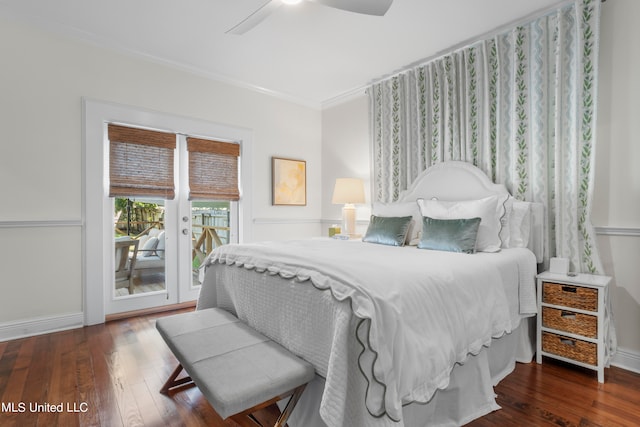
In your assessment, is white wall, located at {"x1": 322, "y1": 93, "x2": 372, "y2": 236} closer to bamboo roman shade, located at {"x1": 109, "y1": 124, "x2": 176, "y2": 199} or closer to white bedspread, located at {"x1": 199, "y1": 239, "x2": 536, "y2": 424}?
bamboo roman shade, located at {"x1": 109, "y1": 124, "x2": 176, "y2": 199}

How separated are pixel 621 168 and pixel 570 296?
932mm

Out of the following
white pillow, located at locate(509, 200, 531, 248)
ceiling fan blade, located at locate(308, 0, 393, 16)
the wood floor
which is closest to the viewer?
the wood floor

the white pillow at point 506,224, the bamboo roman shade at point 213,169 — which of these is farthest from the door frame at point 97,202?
the white pillow at point 506,224

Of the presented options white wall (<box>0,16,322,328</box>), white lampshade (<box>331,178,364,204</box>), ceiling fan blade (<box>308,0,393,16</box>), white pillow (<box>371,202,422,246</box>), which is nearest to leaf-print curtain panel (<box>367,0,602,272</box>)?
white pillow (<box>371,202,422,246</box>)

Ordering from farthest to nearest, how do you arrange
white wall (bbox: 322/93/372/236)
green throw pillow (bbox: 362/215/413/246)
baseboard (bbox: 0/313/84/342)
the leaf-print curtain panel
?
white wall (bbox: 322/93/372/236) < green throw pillow (bbox: 362/215/413/246) < baseboard (bbox: 0/313/84/342) < the leaf-print curtain panel

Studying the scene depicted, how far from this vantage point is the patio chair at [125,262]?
3.34 metres

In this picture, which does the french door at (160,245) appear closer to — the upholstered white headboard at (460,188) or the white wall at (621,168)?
the upholstered white headboard at (460,188)

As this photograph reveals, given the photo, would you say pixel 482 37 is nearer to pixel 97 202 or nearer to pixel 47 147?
pixel 97 202

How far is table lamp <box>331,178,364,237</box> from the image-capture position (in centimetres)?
392

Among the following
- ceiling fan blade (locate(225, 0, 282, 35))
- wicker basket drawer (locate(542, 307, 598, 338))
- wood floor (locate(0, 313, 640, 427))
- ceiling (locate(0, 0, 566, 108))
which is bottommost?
wood floor (locate(0, 313, 640, 427))

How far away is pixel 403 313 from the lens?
4.39 ft

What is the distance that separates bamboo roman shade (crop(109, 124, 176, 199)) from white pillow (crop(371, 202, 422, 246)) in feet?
7.21

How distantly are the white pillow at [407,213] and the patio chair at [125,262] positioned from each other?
2.51m

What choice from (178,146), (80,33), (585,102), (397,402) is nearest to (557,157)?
(585,102)
